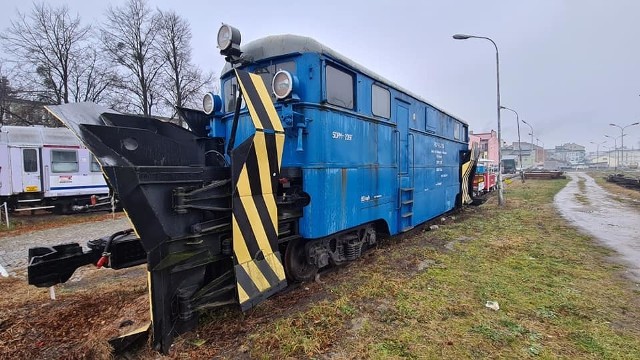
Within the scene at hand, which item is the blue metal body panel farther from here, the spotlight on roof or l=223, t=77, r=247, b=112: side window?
the spotlight on roof

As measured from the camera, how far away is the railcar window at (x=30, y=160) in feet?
45.0

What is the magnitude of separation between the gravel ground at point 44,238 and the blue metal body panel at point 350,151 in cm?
529

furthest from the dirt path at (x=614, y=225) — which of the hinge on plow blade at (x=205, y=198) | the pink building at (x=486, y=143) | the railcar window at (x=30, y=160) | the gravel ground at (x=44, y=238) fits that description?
the railcar window at (x=30, y=160)

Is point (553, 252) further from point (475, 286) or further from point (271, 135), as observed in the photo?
point (271, 135)

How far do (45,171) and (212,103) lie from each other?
12.7 meters

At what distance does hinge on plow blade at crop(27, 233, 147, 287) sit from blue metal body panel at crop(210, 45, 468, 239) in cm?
195

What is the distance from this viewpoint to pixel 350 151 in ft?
16.9

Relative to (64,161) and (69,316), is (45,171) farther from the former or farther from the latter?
(69,316)

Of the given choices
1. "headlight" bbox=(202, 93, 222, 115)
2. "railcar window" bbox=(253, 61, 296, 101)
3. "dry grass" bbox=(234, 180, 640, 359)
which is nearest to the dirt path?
"dry grass" bbox=(234, 180, 640, 359)

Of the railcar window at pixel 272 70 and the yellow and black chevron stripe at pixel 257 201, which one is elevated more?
the railcar window at pixel 272 70

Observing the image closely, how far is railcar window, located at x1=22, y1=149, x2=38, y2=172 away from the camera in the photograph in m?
13.7

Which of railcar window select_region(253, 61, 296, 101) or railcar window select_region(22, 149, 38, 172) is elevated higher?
railcar window select_region(253, 61, 296, 101)

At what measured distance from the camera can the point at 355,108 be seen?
17.5 feet

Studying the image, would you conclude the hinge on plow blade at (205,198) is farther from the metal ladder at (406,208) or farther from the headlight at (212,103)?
the metal ladder at (406,208)
